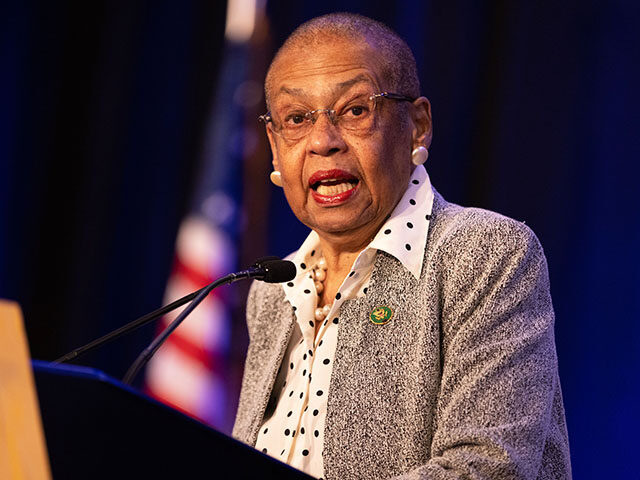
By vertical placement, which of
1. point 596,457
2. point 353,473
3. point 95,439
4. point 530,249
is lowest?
point 596,457

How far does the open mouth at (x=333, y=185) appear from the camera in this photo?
2031 millimetres

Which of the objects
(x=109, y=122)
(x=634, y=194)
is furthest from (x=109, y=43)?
(x=634, y=194)

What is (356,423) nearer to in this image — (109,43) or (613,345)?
(613,345)

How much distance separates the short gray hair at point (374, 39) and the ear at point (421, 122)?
0.03 metres

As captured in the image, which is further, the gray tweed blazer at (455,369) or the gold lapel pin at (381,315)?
the gold lapel pin at (381,315)

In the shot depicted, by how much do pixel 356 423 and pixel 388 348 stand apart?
0.18m

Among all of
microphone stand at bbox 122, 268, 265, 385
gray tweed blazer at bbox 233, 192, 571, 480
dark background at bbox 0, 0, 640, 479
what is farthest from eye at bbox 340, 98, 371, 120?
dark background at bbox 0, 0, 640, 479

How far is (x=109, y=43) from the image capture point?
3773mm

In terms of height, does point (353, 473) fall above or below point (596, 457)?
above

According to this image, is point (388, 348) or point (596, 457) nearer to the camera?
point (388, 348)

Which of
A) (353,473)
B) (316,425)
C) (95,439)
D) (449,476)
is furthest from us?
(316,425)

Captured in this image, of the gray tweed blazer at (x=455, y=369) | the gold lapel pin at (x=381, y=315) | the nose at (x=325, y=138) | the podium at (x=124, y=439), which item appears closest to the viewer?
the podium at (x=124, y=439)

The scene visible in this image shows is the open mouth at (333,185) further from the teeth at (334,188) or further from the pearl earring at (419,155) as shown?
the pearl earring at (419,155)

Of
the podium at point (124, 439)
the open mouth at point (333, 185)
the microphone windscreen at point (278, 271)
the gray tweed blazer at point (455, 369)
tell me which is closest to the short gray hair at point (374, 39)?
the open mouth at point (333, 185)
